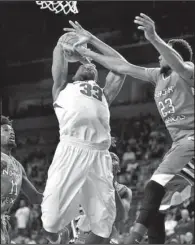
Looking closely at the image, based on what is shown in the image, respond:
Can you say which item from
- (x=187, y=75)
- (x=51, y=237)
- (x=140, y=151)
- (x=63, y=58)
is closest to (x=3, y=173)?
(x=51, y=237)

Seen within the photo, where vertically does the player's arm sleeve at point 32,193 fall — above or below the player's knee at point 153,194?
below

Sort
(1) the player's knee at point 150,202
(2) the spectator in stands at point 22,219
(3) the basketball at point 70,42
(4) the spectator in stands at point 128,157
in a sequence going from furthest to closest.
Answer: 1. (4) the spectator in stands at point 128,157
2. (2) the spectator in stands at point 22,219
3. (3) the basketball at point 70,42
4. (1) the player's knee at point 150,202

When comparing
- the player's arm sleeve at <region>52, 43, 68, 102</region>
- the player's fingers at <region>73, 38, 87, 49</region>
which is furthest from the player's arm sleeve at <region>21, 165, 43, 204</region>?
the player's fingers at <region>73, 38, 87, 49</region>

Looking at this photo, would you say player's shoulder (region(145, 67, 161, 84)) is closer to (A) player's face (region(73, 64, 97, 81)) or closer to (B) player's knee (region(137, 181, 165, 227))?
(A) player's face (region(73, 64, 97, 81))

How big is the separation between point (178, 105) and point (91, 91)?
718 mm

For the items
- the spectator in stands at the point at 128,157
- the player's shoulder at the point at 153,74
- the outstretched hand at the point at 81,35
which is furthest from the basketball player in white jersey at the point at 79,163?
the spectator in stands at the point at 128,157

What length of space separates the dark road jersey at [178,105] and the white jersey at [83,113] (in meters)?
0.49

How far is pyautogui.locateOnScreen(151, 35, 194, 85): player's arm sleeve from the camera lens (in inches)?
148

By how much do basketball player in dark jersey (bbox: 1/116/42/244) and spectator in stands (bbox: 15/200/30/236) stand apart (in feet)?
14.1

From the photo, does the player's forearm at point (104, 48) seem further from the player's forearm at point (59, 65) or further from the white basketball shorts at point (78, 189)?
the white basketball shorts at point (78, 189)

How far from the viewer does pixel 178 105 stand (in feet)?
12.9

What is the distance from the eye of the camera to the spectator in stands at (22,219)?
8.75 m

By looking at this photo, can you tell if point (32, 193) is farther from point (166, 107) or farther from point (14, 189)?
point (166, 107)

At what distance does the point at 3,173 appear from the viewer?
432 cm
